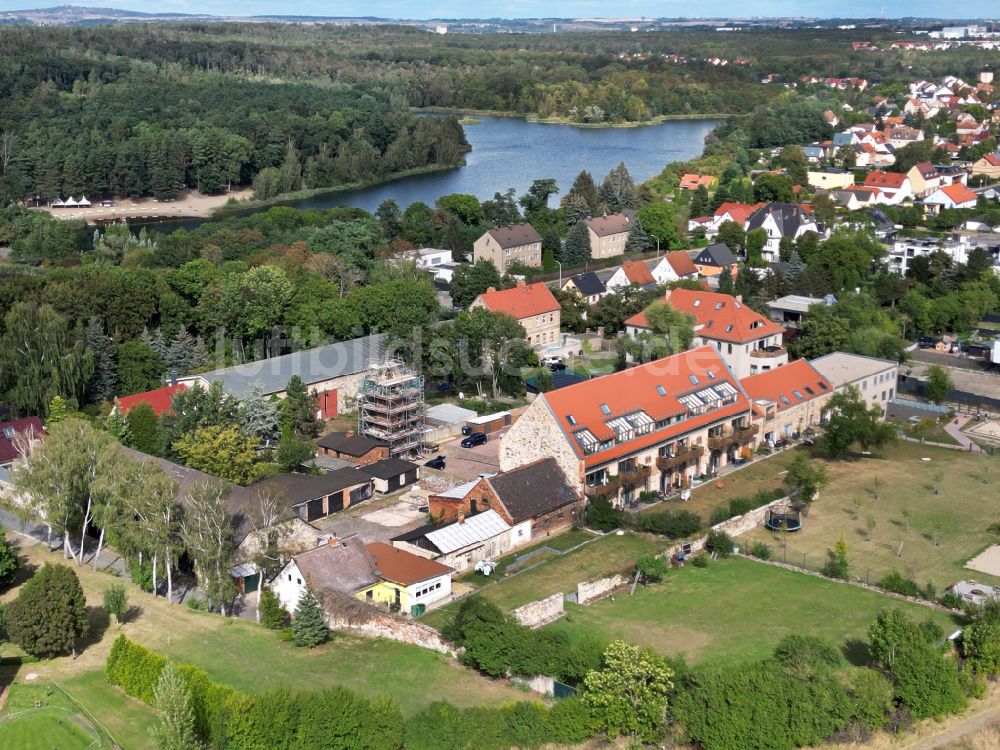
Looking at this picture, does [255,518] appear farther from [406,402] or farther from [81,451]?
[406,402]

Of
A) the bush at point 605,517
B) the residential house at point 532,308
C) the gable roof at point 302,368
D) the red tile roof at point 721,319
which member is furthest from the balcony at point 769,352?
the bush at point 605,517

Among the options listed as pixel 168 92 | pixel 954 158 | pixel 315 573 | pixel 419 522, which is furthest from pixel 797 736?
pixel 168 92

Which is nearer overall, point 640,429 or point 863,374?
point 640,429

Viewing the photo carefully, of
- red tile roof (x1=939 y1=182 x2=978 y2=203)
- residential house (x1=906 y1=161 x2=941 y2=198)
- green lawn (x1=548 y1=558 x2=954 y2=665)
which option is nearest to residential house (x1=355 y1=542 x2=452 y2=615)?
green lawn (x1=548 y1=558 x2=954 y2=665)

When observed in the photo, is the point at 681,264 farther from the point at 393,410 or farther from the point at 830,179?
the point at 830,179

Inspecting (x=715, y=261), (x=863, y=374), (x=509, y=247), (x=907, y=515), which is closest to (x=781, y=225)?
(x=715, y=261)

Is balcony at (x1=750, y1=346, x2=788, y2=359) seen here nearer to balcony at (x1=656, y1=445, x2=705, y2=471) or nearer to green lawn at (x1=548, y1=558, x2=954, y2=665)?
balcony at (x1=656, y1=445, x2=705, y2=471)
